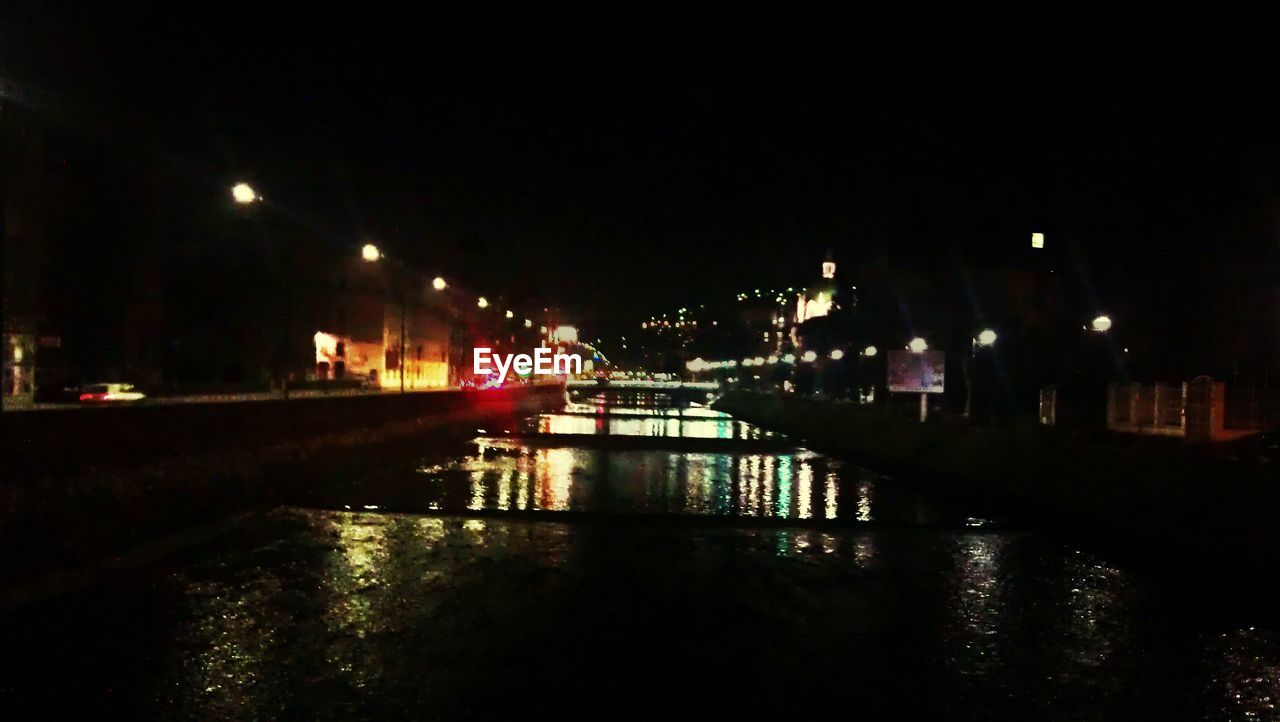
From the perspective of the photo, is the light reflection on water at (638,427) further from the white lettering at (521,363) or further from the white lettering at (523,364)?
the white lettering at (523,364)

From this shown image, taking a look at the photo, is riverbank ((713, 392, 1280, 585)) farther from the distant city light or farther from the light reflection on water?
the distant city light

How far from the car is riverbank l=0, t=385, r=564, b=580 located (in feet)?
76.4

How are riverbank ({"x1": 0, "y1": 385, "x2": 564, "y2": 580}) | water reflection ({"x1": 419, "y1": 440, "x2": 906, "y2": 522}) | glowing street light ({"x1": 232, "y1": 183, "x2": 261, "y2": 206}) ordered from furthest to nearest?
glowing street light ({"x1": 232, "y1": 183, "x2": 261, "y2": 206}), water reflection ({"x1": 419, "y1": 440, "x2": 906, "y2": 522}), riverbank ({"x1": 0, "y1": 385, "x2": 564, "y2": 580})

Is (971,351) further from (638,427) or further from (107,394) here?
(107,394)


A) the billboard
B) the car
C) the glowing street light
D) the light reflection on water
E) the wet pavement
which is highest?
the glowing street light

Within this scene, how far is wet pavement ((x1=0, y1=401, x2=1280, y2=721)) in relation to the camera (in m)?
6.73

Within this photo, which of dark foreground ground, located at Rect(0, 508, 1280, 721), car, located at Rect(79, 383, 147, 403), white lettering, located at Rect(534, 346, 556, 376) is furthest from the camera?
white lettering, located at Rect(534, 346, 556, 376)

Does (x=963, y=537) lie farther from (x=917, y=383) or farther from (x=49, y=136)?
(x=49, y=136)

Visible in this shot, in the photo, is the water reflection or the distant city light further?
the distant city light

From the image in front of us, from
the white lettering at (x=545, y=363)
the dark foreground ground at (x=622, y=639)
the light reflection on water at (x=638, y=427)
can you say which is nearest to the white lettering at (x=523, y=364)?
the white lettering at (x=545, y=363)

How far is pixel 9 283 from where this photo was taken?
5097 cm

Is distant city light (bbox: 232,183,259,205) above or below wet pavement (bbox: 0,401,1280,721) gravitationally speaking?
above

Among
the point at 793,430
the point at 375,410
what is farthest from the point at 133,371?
the point at 793,430

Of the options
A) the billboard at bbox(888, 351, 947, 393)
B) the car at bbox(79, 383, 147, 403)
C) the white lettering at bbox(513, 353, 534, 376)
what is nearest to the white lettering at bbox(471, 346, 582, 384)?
the white lettering at bbox(513, 353, 534, 376)
